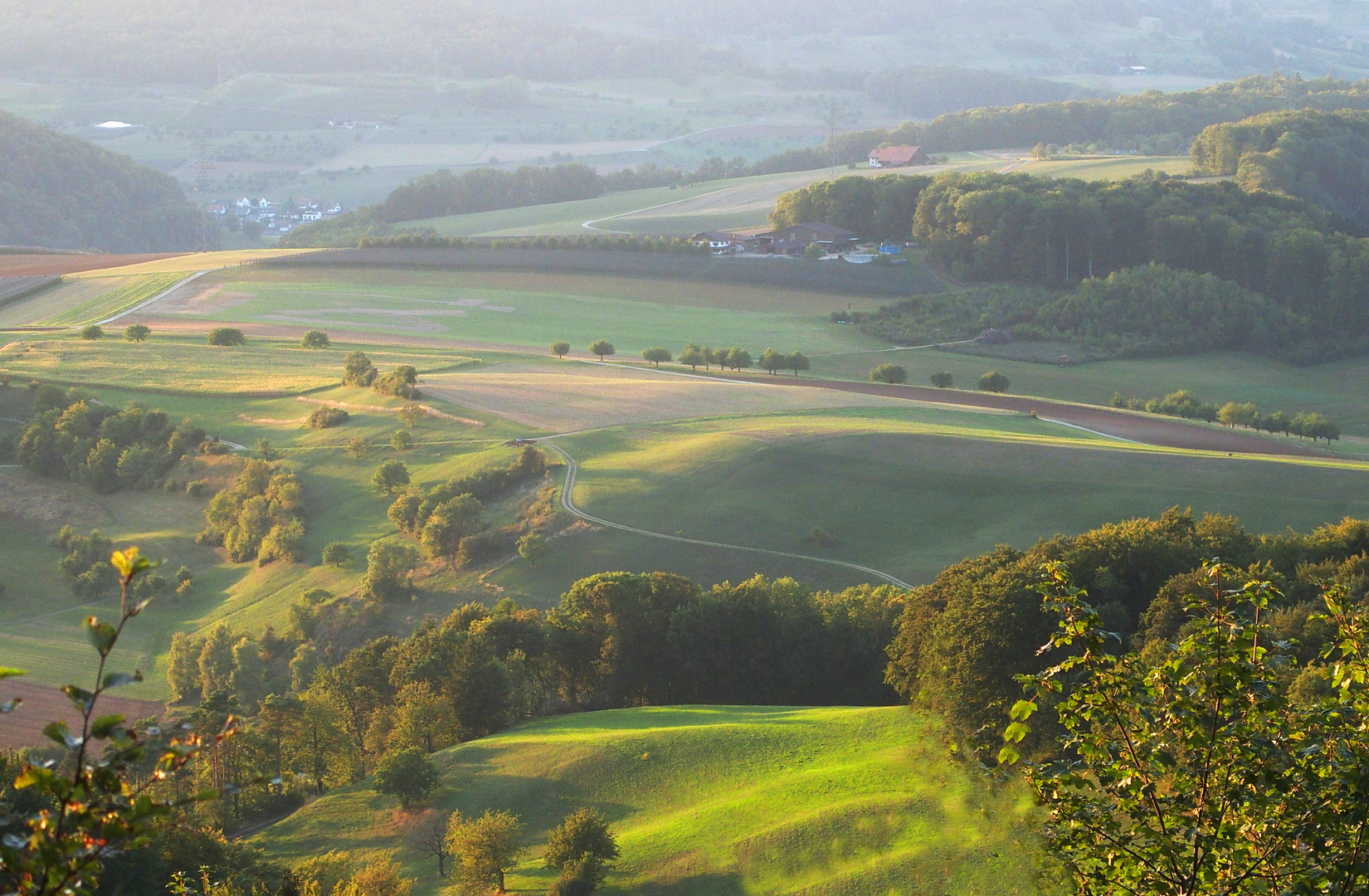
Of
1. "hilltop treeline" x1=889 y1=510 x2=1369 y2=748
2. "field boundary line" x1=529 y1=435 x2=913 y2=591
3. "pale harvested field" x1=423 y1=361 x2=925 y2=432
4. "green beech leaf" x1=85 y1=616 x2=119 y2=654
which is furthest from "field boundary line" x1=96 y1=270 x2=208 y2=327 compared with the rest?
"green beech leaf" x1=85 y1=616 x2=119 y2=654

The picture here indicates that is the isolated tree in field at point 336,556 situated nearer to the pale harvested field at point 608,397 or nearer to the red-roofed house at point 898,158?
the pale harvested field at point 608,397

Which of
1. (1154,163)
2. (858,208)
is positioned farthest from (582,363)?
(1154,163)

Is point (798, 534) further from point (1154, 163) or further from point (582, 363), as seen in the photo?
point (1154, 163)

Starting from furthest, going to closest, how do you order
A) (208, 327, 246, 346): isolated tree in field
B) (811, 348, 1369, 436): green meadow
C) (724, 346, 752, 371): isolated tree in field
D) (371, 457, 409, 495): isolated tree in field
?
(208, 327, 246, 346): isolated tree in field
(724, 346, 752, 371): isolated tree in field
(811, 348, 1369, 436): green meadow
(371, 457, 409, 495): isolated tree in field

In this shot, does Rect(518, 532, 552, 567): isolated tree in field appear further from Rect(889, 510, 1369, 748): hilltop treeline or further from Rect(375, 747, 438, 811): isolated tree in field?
Rect(375, 747, 438, 811): isolated tree in field

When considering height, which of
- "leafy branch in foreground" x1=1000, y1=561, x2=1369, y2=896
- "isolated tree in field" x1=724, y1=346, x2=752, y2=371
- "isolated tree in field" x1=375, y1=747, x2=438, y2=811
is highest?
"leafy branch in foreground" x1=1000, y1=561, x2=1369, y2=896

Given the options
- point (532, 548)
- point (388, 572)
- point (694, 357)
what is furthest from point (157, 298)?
point (532, 548)
